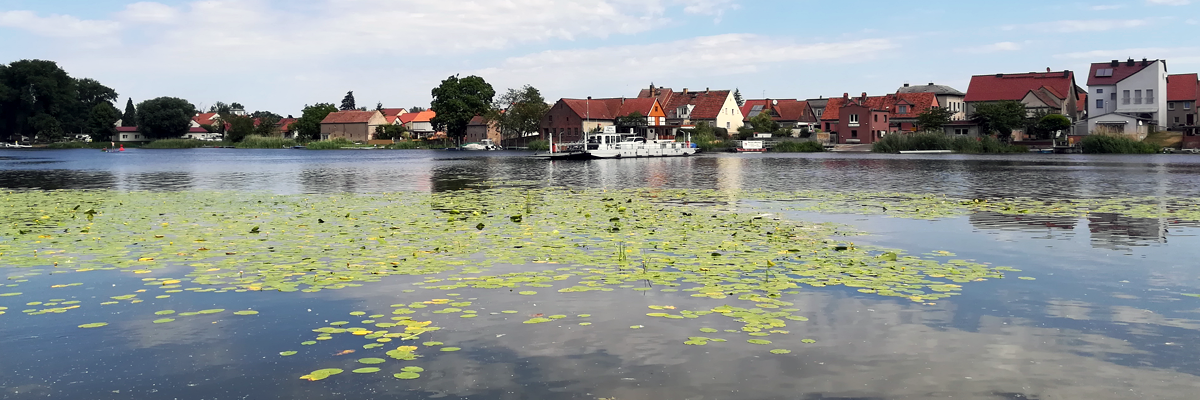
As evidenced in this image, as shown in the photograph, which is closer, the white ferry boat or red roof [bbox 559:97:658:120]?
the white ferry boat

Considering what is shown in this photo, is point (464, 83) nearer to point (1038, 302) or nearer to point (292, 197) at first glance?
point (292, 197)

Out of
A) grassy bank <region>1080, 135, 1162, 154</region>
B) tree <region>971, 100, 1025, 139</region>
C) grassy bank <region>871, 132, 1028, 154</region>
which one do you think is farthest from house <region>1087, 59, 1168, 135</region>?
grassy bank <region>871, 132, 1028, 154</region>

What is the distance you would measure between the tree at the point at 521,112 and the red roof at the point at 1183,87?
9432cm

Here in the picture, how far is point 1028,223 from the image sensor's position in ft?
73.6

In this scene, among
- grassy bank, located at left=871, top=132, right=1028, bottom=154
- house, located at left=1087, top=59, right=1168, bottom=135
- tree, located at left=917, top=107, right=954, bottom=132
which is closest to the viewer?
grassy bank, located at left=871, top=132, right=1028, bottom=154

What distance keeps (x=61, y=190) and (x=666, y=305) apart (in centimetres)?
3636

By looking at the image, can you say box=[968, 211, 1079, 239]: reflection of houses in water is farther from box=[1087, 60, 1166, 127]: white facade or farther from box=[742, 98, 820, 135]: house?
box=[742, 98, 820, 135]: house

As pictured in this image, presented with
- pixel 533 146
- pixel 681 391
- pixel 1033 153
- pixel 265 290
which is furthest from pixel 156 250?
pixel 533 146

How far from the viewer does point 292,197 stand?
3406cm

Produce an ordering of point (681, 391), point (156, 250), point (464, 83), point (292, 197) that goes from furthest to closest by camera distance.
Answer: point (464, 83) < point (292, 197) < point (156, 250) < point (681, 391)

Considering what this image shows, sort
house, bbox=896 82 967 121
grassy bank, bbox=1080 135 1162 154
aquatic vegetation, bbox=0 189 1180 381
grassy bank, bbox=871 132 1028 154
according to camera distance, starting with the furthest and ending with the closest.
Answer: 1. house, bbox=896 82 967 121
2. grassy bank, bbox=871 132 1028 154
3. grassy bank, bbox=1080 135 1162 154
4. aquatic vegetation, bbox=0 189 1180 381

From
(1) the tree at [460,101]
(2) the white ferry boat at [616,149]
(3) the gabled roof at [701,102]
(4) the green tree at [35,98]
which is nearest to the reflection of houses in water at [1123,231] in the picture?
(2) the white ferry boat at [616,149]

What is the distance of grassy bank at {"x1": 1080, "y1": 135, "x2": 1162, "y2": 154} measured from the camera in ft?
319

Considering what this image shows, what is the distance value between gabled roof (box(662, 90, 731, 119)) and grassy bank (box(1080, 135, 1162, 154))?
212ft
